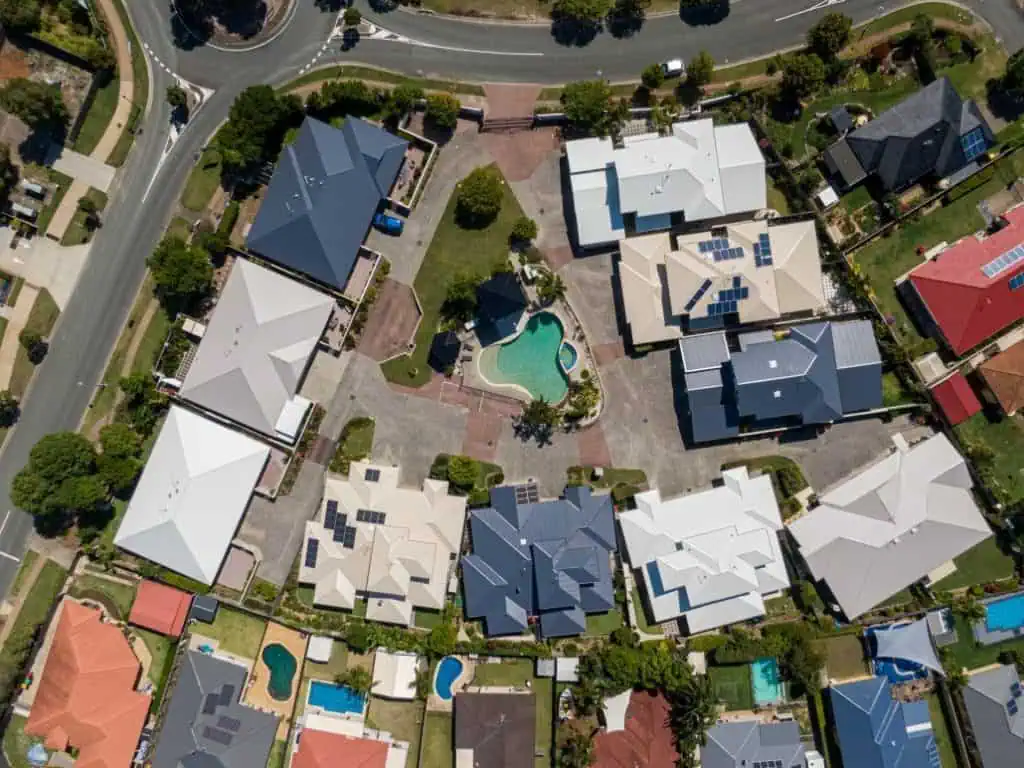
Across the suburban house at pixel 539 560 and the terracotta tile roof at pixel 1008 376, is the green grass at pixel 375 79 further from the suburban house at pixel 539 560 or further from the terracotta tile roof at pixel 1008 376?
the terracotta tile roof at pixel 1008 376

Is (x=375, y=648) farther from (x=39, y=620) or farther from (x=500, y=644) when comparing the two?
(x=39, y=620)

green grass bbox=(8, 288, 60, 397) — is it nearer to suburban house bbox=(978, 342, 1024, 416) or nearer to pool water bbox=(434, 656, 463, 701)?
pool water bbox=(434, 656, 463, 701)

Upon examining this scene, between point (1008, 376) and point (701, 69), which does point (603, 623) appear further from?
point (701, 69)

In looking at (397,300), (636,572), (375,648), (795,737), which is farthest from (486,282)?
(795,737)

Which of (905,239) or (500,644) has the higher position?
(905,239)

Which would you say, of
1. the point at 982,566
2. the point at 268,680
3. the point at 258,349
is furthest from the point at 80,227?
the point at 982,566

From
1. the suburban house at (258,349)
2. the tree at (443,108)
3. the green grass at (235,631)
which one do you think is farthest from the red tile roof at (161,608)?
the tree at (443,108)
